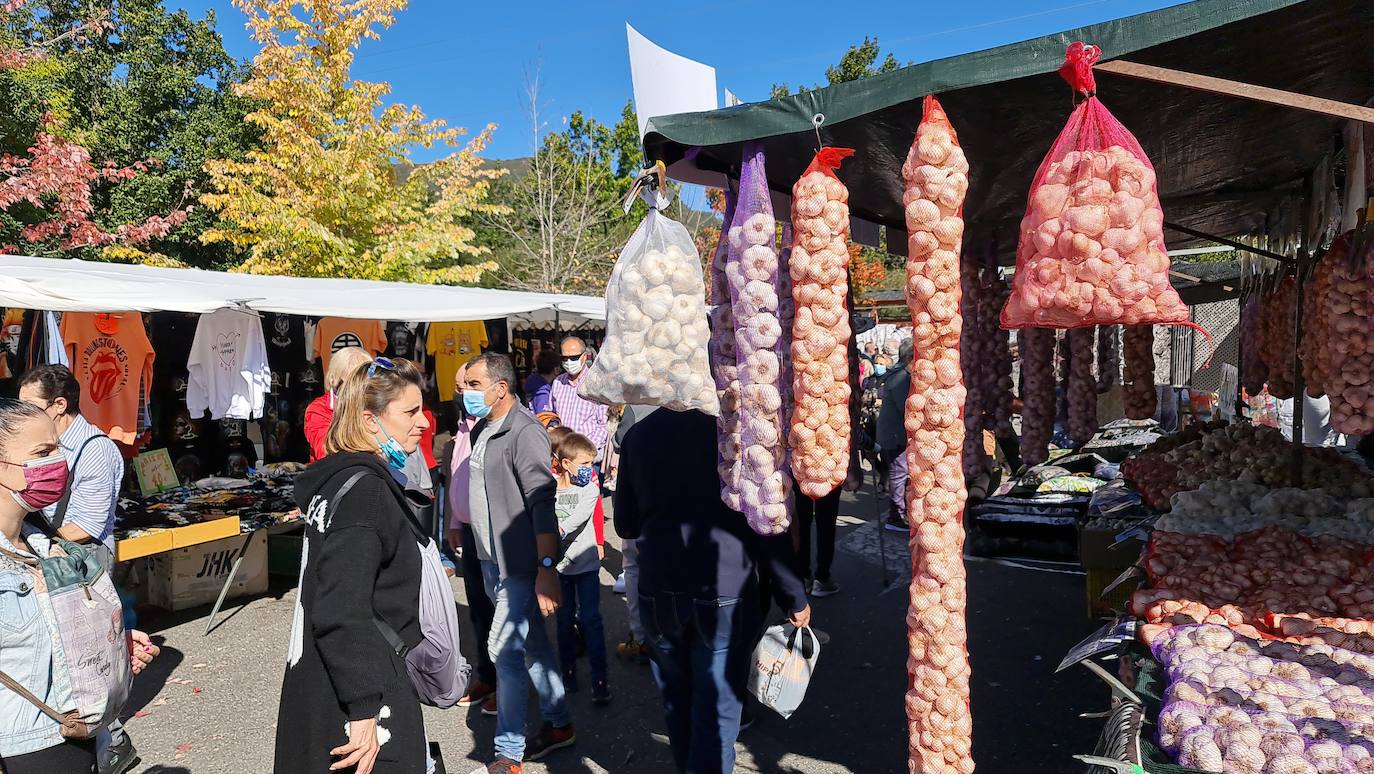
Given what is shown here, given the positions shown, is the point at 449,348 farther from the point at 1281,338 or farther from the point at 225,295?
the point at 1281,338

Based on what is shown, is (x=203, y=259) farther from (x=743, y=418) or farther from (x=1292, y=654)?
(x=1292, y=654)

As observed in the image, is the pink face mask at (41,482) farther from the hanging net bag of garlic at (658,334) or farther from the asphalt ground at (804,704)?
the asphalt ground at (804,704)

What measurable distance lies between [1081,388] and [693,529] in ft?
11.3

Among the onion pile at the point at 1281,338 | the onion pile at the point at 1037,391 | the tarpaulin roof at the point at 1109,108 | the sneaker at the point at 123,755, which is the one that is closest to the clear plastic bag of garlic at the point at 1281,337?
the onion pile at the point at 1281,338

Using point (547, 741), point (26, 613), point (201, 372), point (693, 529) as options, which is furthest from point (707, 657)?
point (201, 372)

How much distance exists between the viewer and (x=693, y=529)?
116 inches

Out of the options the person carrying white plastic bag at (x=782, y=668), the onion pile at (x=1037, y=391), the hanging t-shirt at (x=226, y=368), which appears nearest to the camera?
the person carrying white plastic bag at (x=782, y=668)

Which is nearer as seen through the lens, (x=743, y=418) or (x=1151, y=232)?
(x=1151, y=232)

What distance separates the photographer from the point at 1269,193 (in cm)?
442

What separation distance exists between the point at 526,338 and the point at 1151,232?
11.1 m

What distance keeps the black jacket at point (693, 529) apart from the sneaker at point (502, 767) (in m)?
1.39

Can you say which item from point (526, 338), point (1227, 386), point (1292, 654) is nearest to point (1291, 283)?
point (1292, 654)

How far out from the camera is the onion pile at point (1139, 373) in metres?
5.19

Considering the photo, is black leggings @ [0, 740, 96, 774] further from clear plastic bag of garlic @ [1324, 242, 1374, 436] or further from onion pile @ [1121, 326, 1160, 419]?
onion pile @ [1121, 326, 1160, 419]
